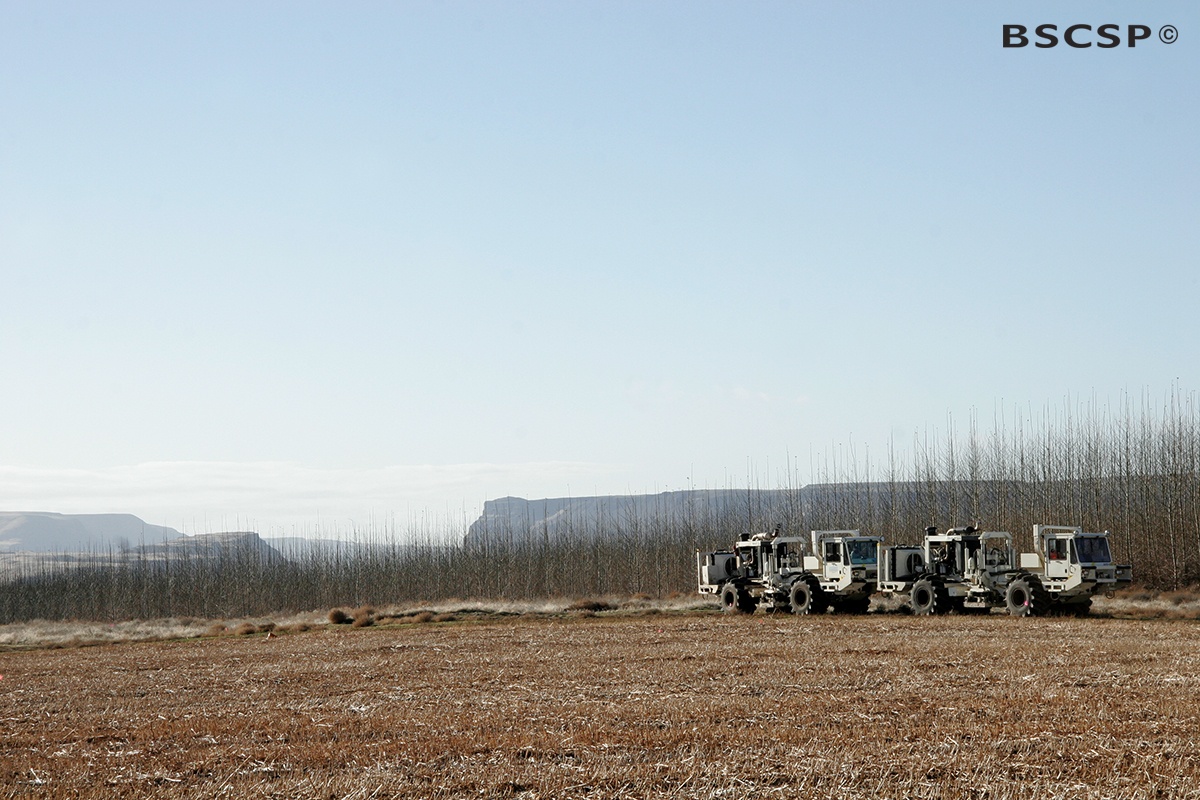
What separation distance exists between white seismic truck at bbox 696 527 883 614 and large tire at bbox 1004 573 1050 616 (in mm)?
→ 4394

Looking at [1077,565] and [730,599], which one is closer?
[1077,565]

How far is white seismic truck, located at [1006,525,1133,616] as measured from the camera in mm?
29531

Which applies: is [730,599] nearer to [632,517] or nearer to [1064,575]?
[1064,575]

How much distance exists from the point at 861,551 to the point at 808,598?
6.71 ft

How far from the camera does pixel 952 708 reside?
12.9m

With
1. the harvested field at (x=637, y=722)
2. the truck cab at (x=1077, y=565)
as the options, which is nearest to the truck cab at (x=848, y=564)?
the truck cab at (x=1077, y=565)

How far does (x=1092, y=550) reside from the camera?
29.8 m

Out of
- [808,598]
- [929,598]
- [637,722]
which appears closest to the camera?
[637,722]

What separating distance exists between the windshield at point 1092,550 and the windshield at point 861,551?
6.06m

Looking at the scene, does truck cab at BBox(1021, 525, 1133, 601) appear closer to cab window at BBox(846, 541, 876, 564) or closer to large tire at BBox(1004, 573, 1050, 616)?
large tire at BBox(1004, 573, 1050, 616)

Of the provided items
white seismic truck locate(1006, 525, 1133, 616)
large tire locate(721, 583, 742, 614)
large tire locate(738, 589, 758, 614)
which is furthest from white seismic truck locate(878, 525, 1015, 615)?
large tire locate(721, 583, 742, 614)

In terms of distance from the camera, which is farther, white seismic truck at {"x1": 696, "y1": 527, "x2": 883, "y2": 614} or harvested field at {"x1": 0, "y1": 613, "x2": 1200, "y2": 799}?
white seismic truck at {"x1": 696, "y1": 527, "x2": 883, "y2": 614}

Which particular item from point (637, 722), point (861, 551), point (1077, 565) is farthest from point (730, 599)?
point (637, 722)

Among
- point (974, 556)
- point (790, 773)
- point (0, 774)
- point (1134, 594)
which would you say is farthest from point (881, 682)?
point (1134, 594)
